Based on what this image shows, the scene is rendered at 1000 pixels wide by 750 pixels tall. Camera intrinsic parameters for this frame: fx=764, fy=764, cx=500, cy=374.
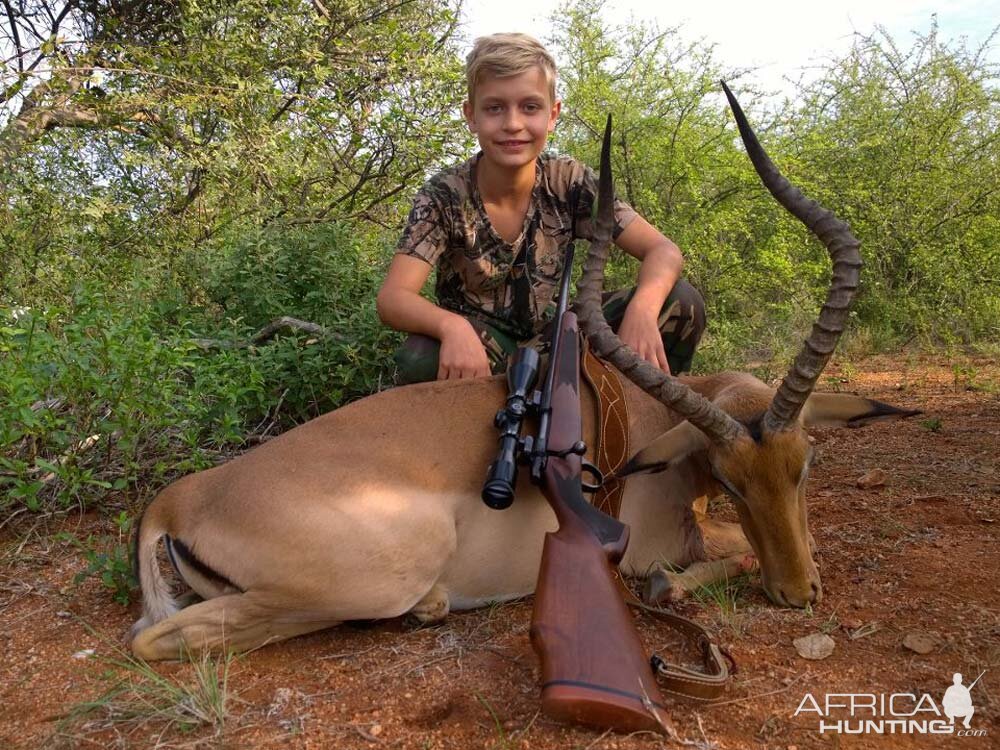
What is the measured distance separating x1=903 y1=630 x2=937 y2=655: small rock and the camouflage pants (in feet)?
6.94

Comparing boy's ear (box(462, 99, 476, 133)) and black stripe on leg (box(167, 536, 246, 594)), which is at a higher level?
boy's ear (box(462, 99, 476, 133))

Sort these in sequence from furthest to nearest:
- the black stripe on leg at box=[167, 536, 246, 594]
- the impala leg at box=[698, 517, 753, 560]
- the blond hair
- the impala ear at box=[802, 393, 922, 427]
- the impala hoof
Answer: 1. the blond hair
2. the impala leg at box=[698, 517, 753, 560]
3. the impala ear at box=[802, 393, 922, 427]
4. the impala hoof
5. the black stripe on leg at box=[167, 536, 246, 594]

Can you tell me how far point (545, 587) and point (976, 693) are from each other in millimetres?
1361

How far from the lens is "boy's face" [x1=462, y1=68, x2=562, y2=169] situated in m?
4.05

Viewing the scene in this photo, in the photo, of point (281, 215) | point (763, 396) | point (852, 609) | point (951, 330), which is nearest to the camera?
point (852, 609)

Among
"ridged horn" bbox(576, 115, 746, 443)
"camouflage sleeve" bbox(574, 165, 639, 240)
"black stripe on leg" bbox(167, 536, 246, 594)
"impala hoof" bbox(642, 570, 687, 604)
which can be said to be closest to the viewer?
"black stripe on leg" bbox(167, 536, 246, 594)

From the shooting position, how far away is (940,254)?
8383mm

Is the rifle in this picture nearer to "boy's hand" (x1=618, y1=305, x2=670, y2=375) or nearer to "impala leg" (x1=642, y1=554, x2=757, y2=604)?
"boy's hand" (x1=618, y1=305, x2=670, y2=375)

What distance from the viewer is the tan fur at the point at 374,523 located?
9.62ft

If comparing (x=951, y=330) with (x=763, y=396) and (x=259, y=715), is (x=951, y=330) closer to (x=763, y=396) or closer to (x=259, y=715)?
(x=763, y=396)

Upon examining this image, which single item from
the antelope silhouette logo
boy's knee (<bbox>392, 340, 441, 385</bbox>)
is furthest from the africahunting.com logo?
boy's knee (<bbox>392, 340, 441, 385</bbox>)

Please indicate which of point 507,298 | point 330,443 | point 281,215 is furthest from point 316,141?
point 330,443

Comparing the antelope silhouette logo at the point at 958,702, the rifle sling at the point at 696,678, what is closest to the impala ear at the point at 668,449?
the rifle sling at the point at 696,678

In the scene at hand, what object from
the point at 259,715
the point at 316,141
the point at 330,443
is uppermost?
the point at 316,141
